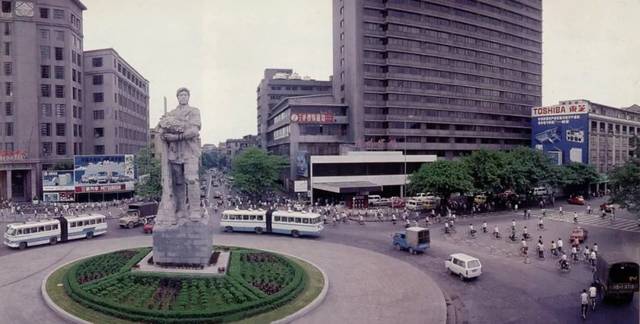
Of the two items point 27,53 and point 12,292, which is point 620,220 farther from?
point 27,53

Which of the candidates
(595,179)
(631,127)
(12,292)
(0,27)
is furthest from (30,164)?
(631,127)

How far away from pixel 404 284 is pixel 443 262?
6.91m

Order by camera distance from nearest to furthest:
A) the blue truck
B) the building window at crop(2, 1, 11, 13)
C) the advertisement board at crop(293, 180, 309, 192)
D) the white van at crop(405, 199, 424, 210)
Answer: the blue truck
the white van at crop(405, 199, 424, 210)
the advertisement board at crop(293, 180, 309, 192)
the building window at crop(2, 1, 11, 13)

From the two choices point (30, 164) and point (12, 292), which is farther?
point (30, 164)

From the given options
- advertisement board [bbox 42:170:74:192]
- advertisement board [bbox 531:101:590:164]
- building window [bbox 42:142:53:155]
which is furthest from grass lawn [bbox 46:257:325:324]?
advertisement board [bbox 531:101:590:164]

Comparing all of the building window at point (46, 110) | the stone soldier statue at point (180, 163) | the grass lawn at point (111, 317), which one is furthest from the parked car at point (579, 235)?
the building window at point (46, 110)

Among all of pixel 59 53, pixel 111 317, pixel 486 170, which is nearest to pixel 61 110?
pixel 59 53

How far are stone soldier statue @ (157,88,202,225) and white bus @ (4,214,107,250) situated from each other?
15.5 meters

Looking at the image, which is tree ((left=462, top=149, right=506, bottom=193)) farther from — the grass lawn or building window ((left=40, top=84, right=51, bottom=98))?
building window ((left=40, top=84, right=51, bottom=98))

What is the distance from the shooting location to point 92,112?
75375 mm

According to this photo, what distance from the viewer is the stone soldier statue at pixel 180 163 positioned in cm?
2619

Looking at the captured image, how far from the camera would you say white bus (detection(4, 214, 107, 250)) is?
110 feet

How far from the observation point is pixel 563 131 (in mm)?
78438

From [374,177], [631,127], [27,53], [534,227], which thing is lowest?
[534,227]
